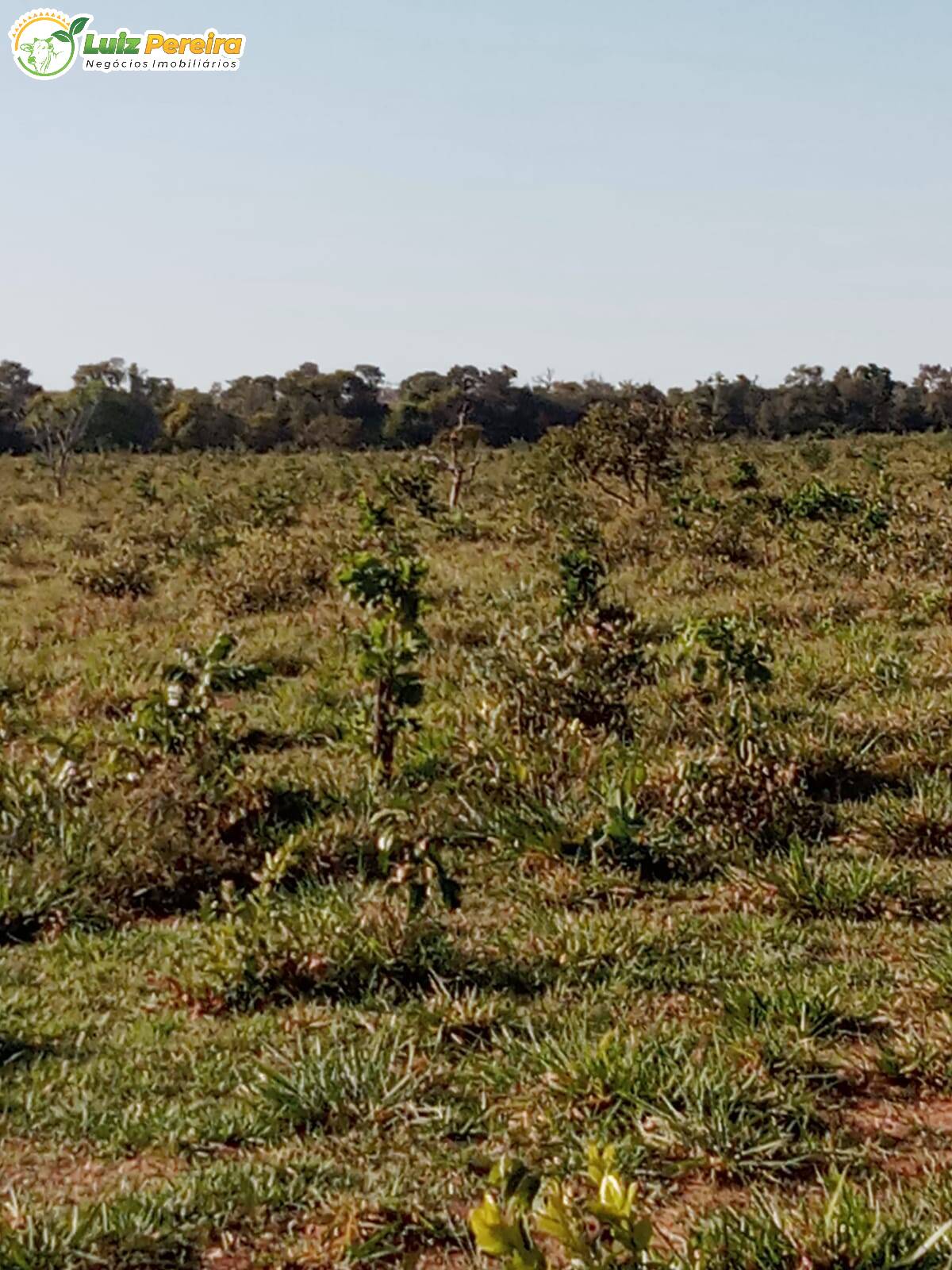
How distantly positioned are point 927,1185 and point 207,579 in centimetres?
1040

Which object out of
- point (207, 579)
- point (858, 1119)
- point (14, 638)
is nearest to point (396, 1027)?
point (858, 1119)

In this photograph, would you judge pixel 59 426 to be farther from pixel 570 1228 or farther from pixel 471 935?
pixel 570 1228

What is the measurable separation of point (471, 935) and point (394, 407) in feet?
156

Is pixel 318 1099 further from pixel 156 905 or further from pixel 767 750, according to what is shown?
pixel 767 750

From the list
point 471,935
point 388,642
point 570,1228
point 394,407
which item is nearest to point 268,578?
point 388,642

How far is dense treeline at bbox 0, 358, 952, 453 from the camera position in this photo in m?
46.7

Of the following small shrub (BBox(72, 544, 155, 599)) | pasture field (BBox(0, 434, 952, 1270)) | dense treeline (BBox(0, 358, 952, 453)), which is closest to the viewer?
pasture field (BBox(0, 434, 952, 1270))

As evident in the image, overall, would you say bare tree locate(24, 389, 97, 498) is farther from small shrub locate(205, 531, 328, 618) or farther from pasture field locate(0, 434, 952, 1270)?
pasture field locate(0, 434, 952, 1270)

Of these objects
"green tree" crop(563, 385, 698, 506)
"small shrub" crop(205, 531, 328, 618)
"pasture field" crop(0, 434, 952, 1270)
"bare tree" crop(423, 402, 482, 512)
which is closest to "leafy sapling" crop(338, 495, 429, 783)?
"pasture field" crop(0, 434, 952, 1270)

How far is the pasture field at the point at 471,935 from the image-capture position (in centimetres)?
316

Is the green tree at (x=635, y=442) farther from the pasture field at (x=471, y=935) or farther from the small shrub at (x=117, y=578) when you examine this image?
the pasture field at (x=471, y=935)

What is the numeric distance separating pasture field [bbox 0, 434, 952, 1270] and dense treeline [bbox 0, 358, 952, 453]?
112 ft

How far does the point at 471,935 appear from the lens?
15.5 feet

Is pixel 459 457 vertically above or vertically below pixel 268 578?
above
